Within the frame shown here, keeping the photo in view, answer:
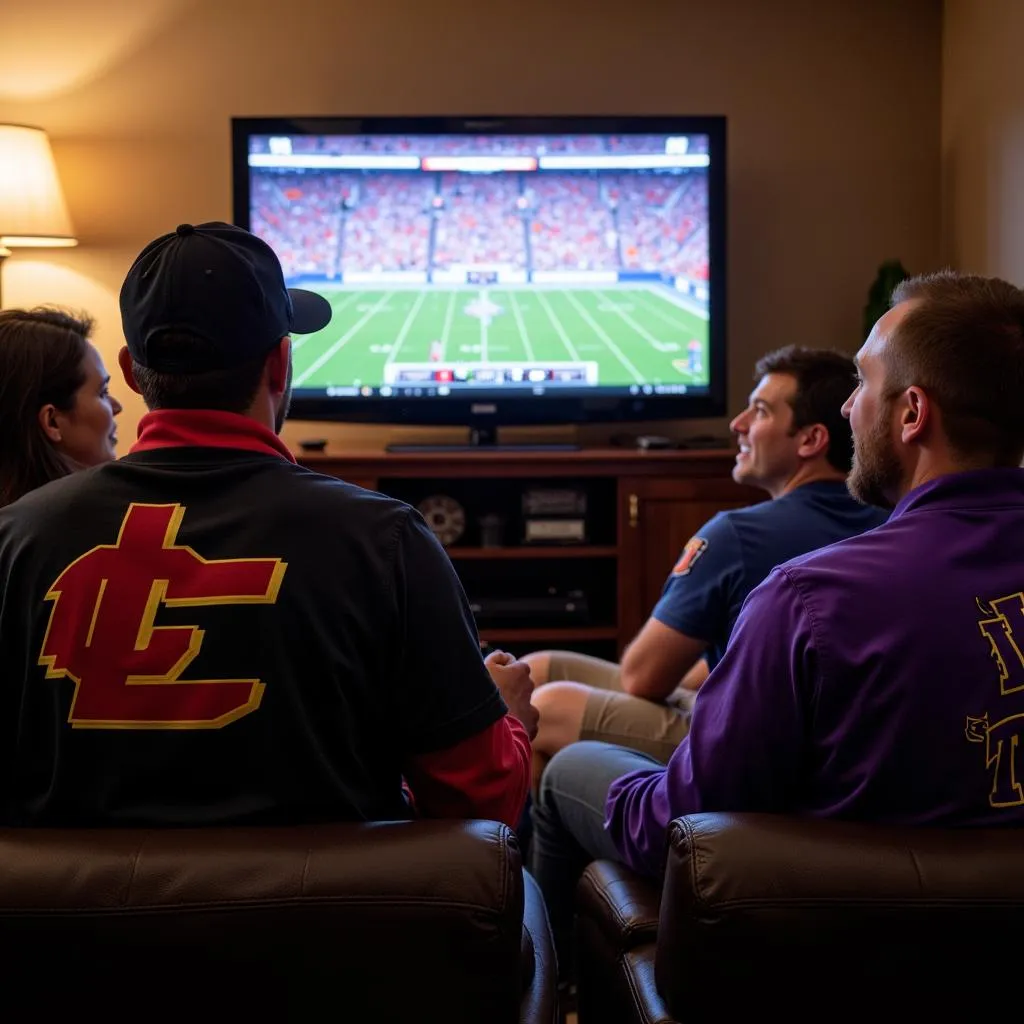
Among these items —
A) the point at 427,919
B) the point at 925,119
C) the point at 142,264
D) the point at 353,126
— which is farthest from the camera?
the point at 925,119

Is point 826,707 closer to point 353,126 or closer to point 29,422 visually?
point 29,422

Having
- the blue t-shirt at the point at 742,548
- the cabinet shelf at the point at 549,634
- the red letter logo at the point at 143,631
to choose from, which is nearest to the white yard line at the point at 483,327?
the cabinet shelf at the point at 549,634

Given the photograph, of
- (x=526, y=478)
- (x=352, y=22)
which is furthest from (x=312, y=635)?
(x=352, y=22)

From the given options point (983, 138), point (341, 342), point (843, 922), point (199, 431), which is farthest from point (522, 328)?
point (843, 922)

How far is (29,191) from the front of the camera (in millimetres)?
4105

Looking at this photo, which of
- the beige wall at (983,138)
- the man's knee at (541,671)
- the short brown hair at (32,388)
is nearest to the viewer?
the short brown hair at (32,388)

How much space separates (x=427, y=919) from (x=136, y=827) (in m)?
0.34

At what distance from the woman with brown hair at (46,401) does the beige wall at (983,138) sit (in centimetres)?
301

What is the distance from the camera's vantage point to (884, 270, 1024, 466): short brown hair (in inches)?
55.1

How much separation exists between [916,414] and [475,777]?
2.16 feet

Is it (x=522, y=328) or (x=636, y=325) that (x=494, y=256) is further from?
(x=636, y=325)

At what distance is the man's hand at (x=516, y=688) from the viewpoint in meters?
1.60

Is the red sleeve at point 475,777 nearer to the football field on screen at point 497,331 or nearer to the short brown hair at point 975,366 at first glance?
the short brown hair at point 975,366

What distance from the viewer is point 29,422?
196 centimetres
